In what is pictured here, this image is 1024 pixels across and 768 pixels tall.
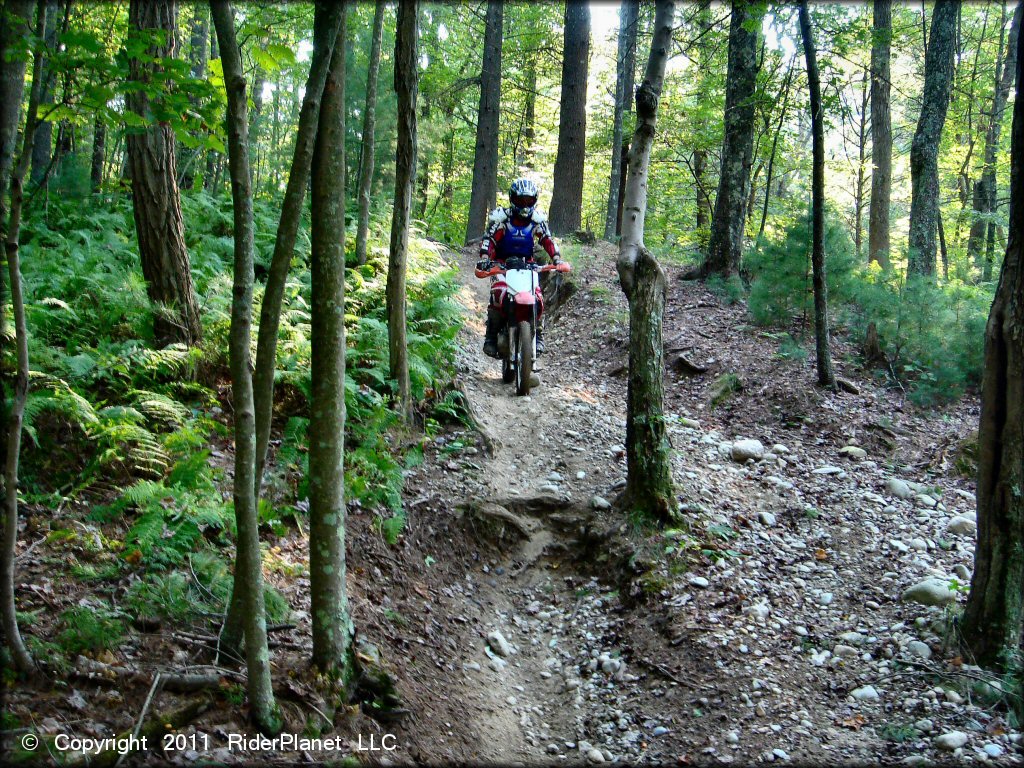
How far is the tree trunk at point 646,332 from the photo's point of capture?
241 inches

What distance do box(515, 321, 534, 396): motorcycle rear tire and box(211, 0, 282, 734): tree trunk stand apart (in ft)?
18.9

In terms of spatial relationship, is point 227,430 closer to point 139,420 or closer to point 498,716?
point 139,420

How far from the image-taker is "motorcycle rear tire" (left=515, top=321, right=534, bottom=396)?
29.0 feet

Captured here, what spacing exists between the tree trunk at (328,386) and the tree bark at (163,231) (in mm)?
3626

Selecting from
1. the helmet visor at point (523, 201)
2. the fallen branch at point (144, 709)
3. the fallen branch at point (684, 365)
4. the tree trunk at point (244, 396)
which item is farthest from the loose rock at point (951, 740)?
the helmet visor at point (523, 201)

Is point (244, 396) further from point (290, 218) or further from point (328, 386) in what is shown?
point (290, 218)

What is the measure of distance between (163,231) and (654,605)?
547 cm

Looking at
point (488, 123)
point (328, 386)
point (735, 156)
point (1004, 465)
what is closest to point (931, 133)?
point (735, 156)

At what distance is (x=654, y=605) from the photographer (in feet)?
17.3

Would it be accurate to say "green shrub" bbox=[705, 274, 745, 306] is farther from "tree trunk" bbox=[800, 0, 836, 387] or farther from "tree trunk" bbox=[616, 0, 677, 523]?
"tree trunk" bbox=[616, 0, 677, 523]

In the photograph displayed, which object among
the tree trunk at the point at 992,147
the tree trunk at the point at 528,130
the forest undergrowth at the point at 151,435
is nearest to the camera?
the forest undergrowth at the point at 151,435

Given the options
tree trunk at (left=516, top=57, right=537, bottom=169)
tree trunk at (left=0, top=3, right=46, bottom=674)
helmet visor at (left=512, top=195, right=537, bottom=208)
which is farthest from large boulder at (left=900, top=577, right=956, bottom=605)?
tree trunk at (left=516, top=57, right=537, bottom=169)

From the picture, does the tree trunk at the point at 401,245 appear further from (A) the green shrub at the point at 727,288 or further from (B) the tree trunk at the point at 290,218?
(A) the green shrub at the point at 727,288

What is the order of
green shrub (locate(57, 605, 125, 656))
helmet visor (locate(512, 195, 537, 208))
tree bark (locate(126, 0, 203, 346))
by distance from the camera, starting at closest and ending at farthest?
green shrub (locate(57, 605, 125, 656)) → tree bark (locate(126, 0, 203, 346)) → helmet visor (locate(512, 195, 537, 208))
